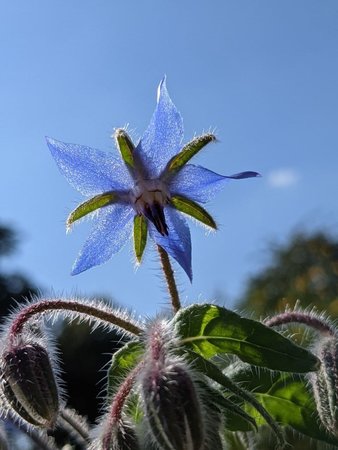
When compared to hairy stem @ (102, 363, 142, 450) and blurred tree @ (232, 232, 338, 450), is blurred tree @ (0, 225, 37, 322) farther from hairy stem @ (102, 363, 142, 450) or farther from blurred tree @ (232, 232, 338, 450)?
hairy stem @ (102, 363, 142, 450)

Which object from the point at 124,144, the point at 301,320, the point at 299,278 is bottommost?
the point at 301,320

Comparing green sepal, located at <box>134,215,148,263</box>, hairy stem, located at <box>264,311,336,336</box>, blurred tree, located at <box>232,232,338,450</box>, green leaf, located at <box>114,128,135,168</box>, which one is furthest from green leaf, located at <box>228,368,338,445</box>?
blurred tree, located at <box>232,232,338,450</box>

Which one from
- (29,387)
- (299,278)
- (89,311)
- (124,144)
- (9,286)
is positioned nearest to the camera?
(29,387)

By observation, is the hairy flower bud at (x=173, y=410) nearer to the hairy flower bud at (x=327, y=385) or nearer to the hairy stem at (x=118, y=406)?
the hairy stem at (x=118, y=406)

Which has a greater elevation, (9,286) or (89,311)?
(9,286)

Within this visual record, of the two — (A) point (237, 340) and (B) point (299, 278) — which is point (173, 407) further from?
(B) point (299, 278)

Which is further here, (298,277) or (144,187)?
(298,277)

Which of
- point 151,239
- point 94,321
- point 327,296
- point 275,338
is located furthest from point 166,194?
point 327,296

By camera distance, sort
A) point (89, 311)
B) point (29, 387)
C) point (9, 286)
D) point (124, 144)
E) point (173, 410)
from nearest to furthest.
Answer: point (173, 410), point (29, 387), point (89, 311), point (124, 144), point (9, 286)

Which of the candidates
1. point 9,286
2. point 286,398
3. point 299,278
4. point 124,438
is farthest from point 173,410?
point 9,286
